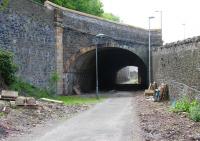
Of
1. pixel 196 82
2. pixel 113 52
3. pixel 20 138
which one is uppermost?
pixel 113 52

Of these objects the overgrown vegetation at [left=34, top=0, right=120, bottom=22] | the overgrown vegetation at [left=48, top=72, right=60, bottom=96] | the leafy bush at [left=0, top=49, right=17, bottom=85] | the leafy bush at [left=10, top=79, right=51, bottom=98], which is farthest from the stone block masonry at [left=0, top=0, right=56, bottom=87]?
the overgrown vegetation at [left=34, top=0, right=120, bottom=22]

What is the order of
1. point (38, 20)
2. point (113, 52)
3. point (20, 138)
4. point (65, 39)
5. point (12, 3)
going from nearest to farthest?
point (20, 138), point (12, 3), point (38, 20), point (65, 39), point (113, 52)

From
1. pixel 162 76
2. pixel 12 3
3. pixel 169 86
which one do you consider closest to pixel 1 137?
pixel 12 3

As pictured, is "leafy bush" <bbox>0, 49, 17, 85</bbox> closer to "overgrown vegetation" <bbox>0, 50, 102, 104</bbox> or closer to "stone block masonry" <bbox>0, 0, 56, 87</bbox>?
"overgrown vegetation" <bbox>0, 50, 102, 104</bbox>

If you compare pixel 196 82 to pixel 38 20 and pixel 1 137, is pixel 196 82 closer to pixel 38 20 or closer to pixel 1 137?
pixel 1 137

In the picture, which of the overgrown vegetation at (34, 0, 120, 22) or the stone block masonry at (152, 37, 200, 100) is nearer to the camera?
the stone block masonry at (152, 37, 200, 100)

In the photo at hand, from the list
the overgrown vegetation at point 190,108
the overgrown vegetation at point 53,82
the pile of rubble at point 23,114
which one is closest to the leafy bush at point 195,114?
the overgrown vegetation at point 190,108

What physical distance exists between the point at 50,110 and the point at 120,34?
58.6 ft

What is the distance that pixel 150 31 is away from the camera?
124 feet

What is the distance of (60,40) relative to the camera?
29688mm

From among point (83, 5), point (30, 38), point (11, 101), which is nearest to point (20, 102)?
point (11, 101)

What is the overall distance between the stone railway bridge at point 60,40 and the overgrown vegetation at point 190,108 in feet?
30.3

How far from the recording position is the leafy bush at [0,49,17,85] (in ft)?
66.9

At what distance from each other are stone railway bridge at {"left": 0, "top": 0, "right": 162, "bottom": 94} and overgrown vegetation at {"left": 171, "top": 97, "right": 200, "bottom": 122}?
922cm
